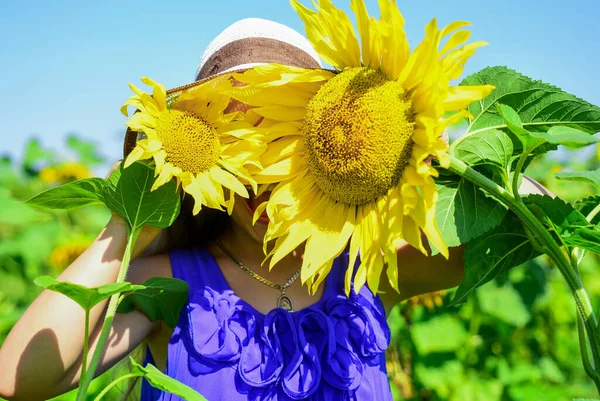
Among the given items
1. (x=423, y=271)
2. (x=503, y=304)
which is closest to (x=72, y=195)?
(x=423, y=271)

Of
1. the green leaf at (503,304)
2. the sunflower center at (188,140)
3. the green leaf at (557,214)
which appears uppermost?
the sunflower center at (188,140)

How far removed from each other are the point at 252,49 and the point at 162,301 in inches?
18.9

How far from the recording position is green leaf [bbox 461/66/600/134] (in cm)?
82

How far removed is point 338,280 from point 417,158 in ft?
2.00

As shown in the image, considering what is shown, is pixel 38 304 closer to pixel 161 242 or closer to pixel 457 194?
pixel 161 242

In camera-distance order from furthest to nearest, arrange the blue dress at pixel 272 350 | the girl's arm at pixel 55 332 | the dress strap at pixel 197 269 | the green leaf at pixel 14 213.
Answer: the green leaf at pixel 14 213, the dress strap at pixel 197 269, the blue dress at pixel 272 350, the girl's arm at pixel 55 332

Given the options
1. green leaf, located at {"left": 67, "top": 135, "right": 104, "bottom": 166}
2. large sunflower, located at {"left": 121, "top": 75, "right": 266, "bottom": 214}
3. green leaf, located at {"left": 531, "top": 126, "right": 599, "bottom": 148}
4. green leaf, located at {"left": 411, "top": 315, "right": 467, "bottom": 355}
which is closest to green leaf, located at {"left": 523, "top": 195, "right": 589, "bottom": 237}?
green leaf, located at {"left": 531, "top": 126, "right": 599, "bottom": 148}

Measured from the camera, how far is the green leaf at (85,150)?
2.42 meters

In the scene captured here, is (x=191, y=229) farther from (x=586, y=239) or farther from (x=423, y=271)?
(x=586, y=239)

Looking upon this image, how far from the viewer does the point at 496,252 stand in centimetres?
91

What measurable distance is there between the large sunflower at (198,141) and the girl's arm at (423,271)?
58 cm

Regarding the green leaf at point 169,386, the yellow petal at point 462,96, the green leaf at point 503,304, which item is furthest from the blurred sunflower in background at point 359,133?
Answer: the green leaf at point 503,304

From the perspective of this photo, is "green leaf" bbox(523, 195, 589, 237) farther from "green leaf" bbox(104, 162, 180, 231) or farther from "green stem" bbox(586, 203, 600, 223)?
"green leaf" bbox(104, 162, 180, 231)

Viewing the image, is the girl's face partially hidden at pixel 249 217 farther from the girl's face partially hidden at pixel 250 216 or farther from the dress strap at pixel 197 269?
the dress strap at pixel 197 269
